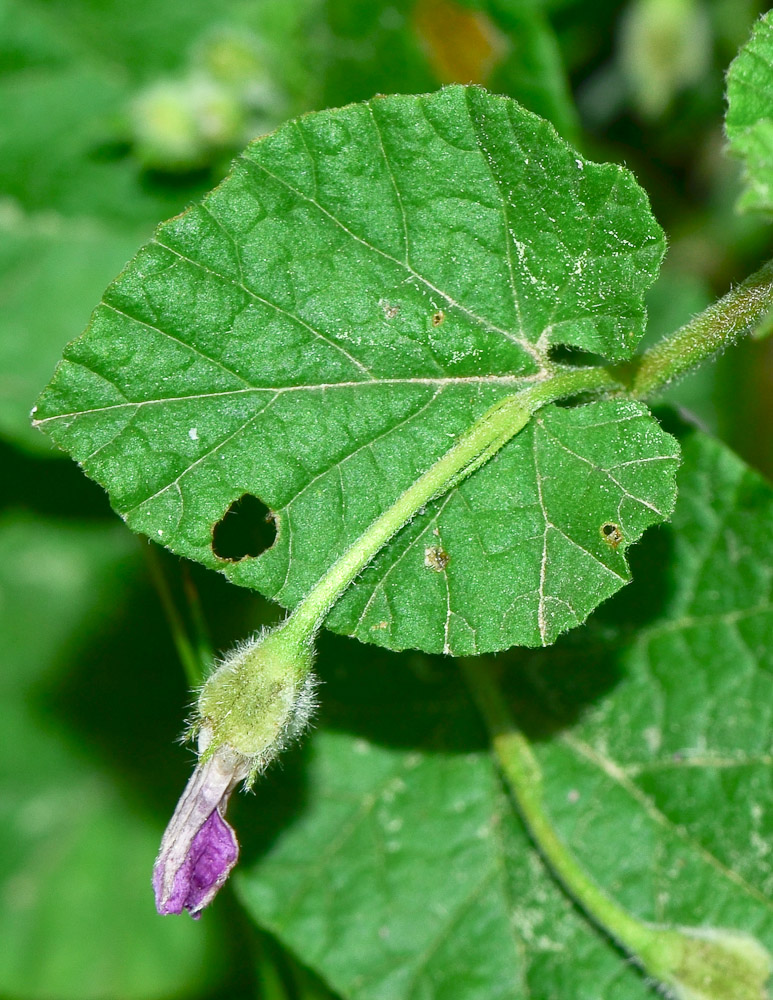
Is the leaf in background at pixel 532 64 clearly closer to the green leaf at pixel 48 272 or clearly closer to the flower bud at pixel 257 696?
the green leaf at pixel 48 272

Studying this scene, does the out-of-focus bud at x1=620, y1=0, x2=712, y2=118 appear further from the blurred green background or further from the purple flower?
the purple flower

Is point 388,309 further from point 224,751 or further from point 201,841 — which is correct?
point 201,841

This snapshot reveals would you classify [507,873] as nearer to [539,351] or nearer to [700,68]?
[539,351]

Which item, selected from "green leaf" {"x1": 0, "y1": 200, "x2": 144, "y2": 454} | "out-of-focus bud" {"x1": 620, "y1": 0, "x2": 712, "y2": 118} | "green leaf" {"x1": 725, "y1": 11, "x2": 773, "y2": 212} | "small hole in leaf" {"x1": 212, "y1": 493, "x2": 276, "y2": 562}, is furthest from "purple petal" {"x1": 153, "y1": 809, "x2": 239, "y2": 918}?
Result: "out-of-focus bud" {"x1": 620, "y1": 0, "x2": 712, "y2": 118}

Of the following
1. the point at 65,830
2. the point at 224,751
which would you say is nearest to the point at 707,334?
the point at 224,751

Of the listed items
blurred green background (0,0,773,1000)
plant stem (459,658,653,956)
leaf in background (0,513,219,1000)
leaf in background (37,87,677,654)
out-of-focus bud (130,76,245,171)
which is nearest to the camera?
leaf in background (37,87,677,654)

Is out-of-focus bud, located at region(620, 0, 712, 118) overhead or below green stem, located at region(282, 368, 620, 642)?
overhead
